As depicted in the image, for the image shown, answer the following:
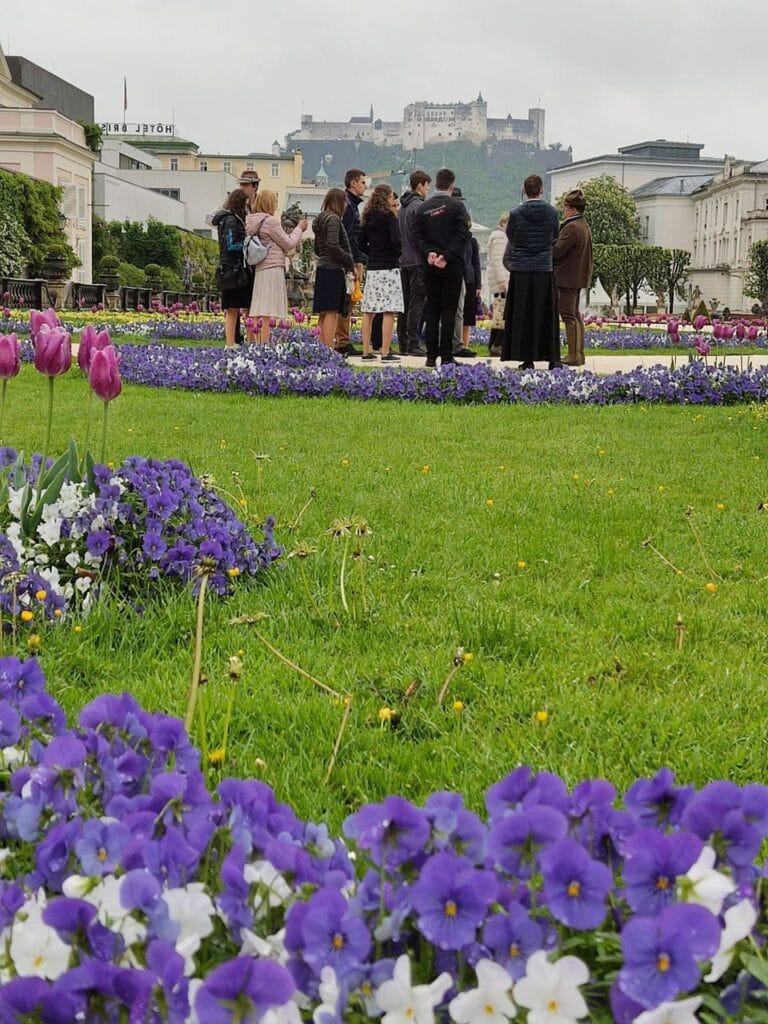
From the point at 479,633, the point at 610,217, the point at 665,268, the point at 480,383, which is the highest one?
the point at 610,217

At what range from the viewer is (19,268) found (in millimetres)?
39562

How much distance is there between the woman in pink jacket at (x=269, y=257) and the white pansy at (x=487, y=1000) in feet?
34.2

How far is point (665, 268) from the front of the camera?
64.4 meters

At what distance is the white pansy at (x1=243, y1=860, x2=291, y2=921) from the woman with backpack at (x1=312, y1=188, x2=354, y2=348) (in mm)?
10420

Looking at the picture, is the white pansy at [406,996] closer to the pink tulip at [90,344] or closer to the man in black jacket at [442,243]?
the pink tulip at [90,344]

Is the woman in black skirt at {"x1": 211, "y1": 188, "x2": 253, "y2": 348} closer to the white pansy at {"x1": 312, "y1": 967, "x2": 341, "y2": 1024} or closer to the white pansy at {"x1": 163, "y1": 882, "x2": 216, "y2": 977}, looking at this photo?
the white pansy at {"x1": 163, "y1": 882, "x2": 216, "y2": 977}

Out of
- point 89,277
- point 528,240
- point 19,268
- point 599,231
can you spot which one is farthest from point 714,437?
point 599,231

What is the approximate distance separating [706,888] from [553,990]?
17 centimetres

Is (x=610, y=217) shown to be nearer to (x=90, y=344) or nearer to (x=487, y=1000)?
(x=90, y=344)

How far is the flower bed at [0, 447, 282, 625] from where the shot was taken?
10.8ft

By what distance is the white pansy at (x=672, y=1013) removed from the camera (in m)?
1.06

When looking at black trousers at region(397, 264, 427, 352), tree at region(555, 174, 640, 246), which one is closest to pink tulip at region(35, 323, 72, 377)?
black trousers at region(397, 264, 427, 352)

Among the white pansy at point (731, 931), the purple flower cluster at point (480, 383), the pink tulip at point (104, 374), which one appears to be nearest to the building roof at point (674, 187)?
the purple flower cluster at point (480, 383)

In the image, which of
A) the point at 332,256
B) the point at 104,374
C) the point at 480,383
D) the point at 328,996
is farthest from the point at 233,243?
the point at 328,996
